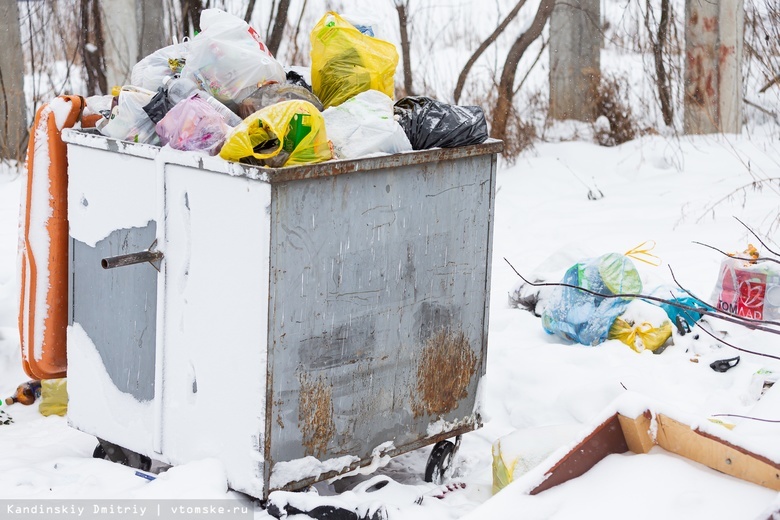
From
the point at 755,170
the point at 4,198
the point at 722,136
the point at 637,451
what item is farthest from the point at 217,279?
the point at 722,136

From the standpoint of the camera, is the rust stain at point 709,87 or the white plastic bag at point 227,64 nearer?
the white plastic bag at point 227,64

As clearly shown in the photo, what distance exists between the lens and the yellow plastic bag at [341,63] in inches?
130

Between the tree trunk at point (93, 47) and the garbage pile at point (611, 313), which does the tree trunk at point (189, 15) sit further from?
Answer: the garbage pile at point (611, 313)

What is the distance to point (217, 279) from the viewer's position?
2844 mm

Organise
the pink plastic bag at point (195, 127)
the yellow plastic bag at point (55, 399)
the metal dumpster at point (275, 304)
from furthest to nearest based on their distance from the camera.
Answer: the yellow plastic bag at point (55, 399) < the pink plastic bag at point (195, 127) < the metal dumpster at point (275, 304)

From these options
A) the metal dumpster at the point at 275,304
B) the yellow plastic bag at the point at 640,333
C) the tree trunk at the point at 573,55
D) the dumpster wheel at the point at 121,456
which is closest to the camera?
the metal dumpster at the point at 275,304

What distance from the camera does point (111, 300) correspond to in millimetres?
3199

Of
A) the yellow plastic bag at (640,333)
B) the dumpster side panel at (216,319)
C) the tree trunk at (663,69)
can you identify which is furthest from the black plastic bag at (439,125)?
the tree trunk at (663,69)

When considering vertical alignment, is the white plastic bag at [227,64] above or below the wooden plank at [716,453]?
above

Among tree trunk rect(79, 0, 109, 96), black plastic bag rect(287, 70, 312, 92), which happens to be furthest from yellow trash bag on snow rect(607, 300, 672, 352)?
tree trunk rect(79, 0, 109, 96)

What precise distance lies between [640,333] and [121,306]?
2.54m

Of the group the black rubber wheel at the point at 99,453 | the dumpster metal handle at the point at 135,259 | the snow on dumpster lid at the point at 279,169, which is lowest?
the black rubber wheel at the point at 99,453

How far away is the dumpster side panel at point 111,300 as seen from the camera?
3055 mm

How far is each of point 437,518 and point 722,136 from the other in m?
6.42
